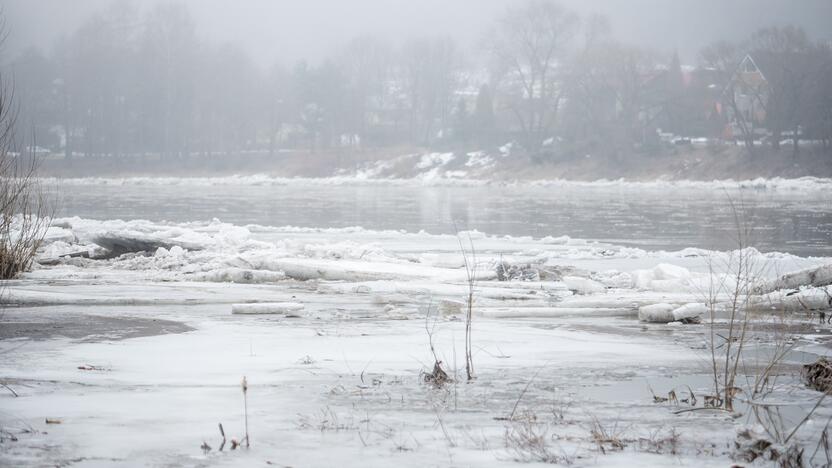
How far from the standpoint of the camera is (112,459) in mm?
3934

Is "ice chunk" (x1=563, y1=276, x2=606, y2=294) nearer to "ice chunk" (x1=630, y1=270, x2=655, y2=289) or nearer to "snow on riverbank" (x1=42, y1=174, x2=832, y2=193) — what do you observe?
"ice chunk" (x1=630, y1=270, x2=655, y2=289)

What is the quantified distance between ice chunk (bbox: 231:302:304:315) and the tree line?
164ft

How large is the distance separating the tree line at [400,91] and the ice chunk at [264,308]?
50.0 metres

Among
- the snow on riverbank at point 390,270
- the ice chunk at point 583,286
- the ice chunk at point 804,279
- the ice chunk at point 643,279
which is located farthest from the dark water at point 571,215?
the ice chunk at point 583,286

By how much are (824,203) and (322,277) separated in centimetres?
2543

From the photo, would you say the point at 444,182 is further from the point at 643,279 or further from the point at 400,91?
the point at 643,279

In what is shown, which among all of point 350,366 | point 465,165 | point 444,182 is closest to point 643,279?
point 350,366

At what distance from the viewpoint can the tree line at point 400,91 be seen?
61.0 meters

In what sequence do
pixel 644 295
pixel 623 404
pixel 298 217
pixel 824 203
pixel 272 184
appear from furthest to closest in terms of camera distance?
1. pixel 272 184
2. pixel 824 203
3. pixel 298 217
4. pixel 644 295
5. pixel 623 404

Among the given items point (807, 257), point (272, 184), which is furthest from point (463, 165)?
point (807, 257)

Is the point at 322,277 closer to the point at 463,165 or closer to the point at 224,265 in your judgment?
the point at 224,265

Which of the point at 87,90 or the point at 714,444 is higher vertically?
the point at 87,90

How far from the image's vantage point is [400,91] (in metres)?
84.6

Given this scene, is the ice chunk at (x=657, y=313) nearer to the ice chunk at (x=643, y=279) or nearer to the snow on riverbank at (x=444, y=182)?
the ice chunk at (x=643, y=279)
